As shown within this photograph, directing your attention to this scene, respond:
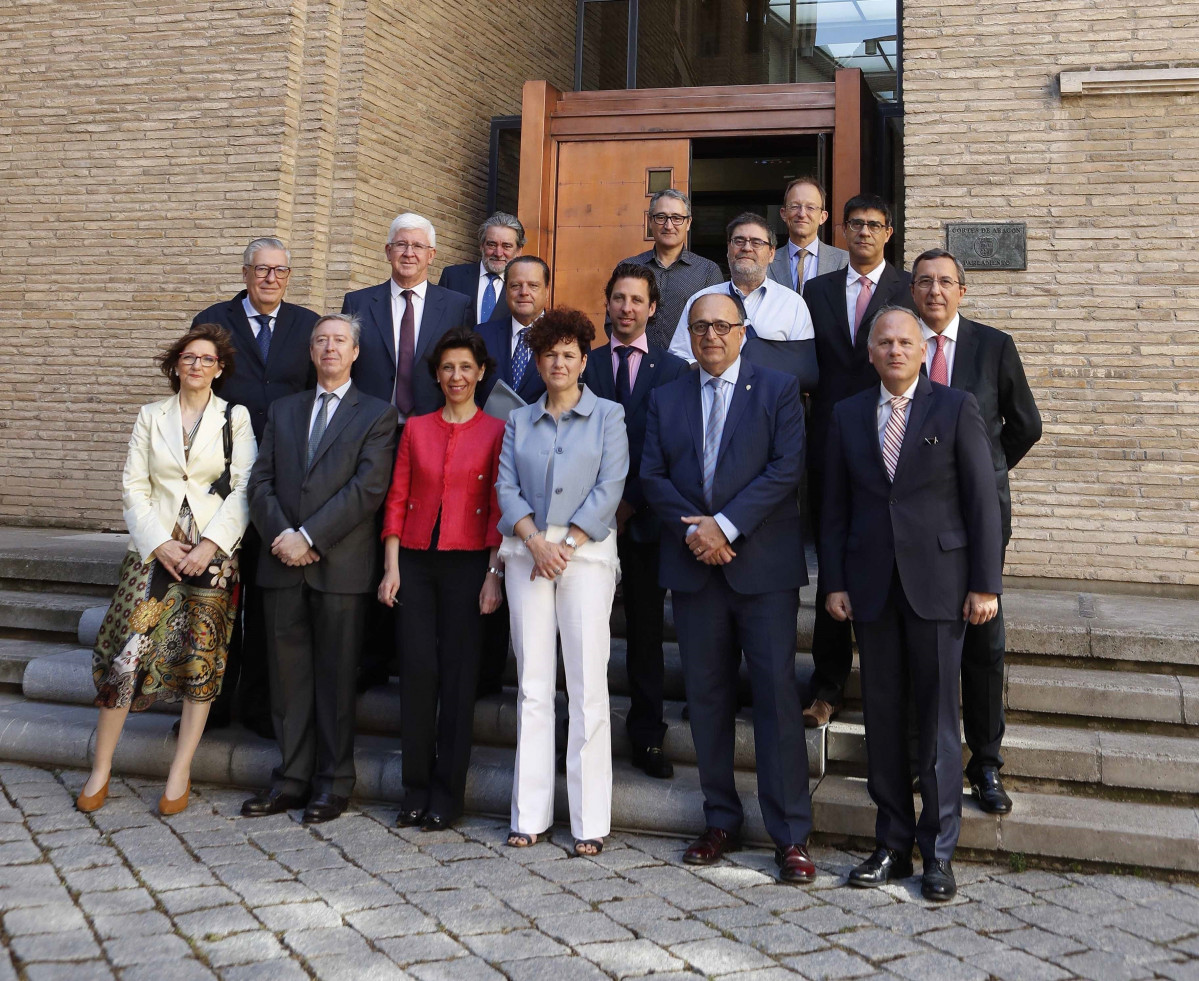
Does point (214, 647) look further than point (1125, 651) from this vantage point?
No

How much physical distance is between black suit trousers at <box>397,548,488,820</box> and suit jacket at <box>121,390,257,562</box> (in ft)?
2.62

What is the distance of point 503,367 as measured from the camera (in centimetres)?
507

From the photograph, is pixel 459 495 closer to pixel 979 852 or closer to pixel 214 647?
pixel 214 647

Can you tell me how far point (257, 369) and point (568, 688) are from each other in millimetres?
2237

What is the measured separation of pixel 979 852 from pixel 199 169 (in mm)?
7766

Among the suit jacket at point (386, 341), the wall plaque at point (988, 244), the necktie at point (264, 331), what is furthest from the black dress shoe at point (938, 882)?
the wall plaque at point (988, 244)

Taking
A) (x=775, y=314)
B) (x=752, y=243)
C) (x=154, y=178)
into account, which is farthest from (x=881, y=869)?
(x=154, y=178)

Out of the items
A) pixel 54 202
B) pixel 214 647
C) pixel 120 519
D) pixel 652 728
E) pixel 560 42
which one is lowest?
pixel 652 728

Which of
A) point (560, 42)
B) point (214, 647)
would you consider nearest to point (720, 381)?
point (214, 647)

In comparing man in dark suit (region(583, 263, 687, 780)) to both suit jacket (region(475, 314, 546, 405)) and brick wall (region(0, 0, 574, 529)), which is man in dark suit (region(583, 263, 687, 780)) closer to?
suit jacket (region(475, 314, 546, 405))

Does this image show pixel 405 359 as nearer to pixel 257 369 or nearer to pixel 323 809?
pixel 257 369

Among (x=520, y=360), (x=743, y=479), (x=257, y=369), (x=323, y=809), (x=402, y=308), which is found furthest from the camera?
(x=402, y=308)

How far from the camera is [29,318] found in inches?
364

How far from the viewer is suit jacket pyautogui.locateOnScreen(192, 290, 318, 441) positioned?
16.8 ft
